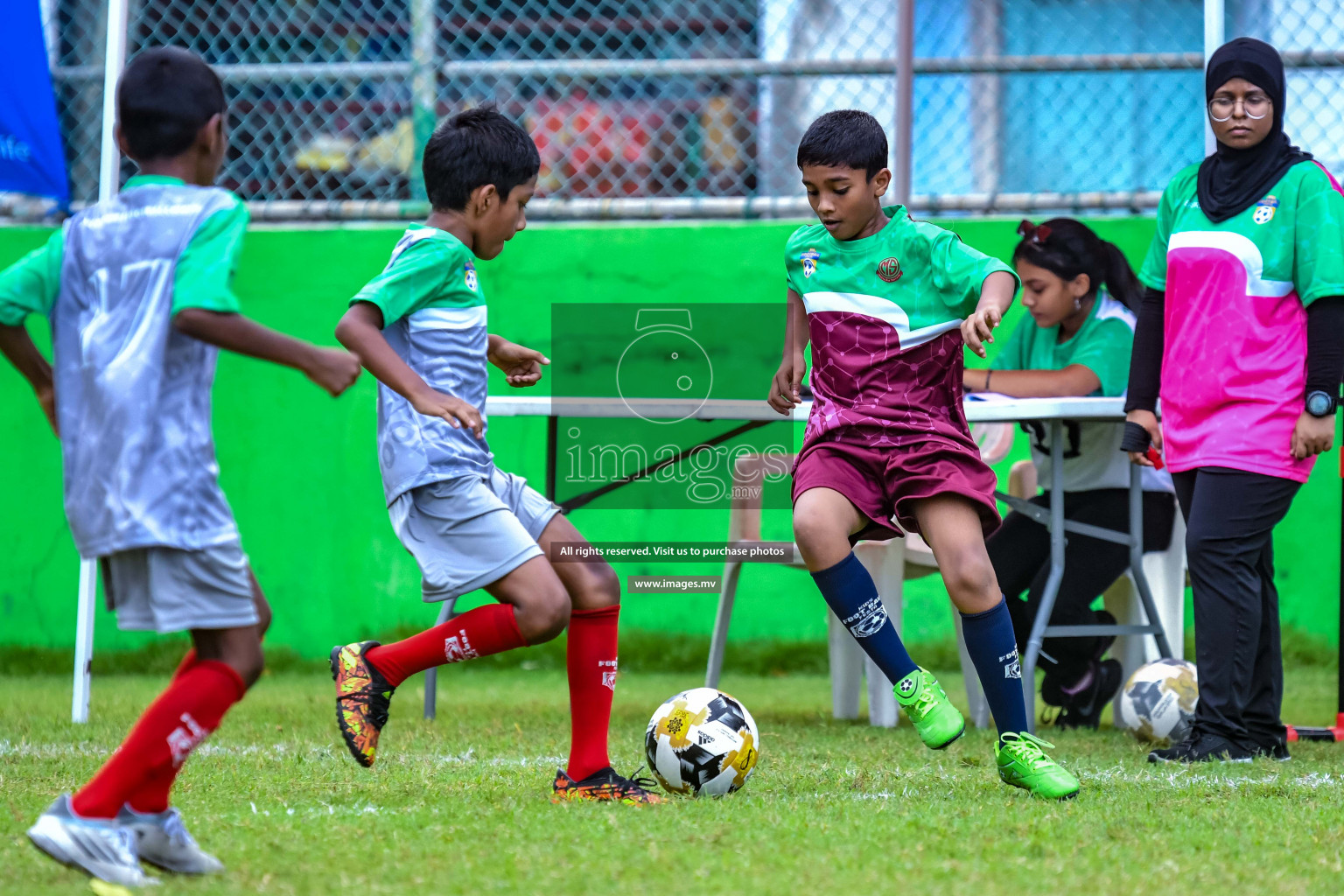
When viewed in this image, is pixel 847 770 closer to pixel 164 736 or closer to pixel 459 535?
pixel 459 535

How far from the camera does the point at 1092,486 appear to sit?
4957 millimetres

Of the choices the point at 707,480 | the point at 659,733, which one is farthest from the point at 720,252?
the point at 659,733

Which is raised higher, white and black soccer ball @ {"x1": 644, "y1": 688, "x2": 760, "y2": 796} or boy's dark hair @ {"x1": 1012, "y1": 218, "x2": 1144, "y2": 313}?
boy's dark hair @ {"x1": 1012, "y1": 218, "x2": 1144, "y2": 313}

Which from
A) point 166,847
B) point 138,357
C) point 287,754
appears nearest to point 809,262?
point 138,357

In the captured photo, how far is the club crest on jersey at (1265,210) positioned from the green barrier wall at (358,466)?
7.89ft

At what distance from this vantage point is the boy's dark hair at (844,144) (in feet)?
11.5

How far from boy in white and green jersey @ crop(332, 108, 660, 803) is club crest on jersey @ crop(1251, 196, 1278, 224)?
6.38 feet

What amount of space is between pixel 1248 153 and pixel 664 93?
346cm

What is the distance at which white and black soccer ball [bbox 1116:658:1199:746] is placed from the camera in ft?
14.3

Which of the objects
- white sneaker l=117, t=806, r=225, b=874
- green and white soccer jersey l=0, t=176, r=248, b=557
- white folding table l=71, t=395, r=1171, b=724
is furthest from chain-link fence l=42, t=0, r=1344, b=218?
white sneaker l=117, t=806, r=225, b=874

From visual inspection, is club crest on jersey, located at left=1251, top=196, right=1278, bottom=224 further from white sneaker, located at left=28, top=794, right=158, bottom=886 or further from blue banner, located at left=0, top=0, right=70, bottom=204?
blue banner, located at left=0, top=0, right=70, bottom=204

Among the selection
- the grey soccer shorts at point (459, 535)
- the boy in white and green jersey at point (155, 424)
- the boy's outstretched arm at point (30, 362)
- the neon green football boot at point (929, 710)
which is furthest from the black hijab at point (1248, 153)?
the boy's outstretched arm at point (30, 362)

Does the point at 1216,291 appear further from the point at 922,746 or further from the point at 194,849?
the point at 194,849

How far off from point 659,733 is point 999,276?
1.29 m
